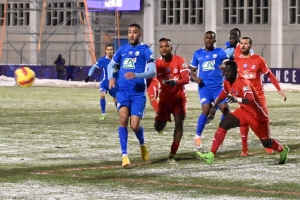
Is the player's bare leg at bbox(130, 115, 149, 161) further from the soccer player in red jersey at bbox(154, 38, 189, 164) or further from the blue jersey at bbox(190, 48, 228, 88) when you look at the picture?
the blue jersey at bbox(190, 48, 228, 88)

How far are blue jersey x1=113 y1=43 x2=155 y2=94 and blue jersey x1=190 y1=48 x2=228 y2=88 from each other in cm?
305

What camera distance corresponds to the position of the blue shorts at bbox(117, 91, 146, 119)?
13.2m

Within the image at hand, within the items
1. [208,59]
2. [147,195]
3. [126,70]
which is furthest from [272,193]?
[208,59]

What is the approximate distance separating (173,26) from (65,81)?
510 inches

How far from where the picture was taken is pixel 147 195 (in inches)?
404

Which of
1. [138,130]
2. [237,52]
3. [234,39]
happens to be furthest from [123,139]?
[234,39]

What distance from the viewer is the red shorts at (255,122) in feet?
42.6

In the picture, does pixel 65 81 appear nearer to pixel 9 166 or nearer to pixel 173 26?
pixel 173 26

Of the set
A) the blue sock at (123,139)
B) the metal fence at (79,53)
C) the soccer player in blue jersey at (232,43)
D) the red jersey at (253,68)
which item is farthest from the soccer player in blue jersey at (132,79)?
the metal fence at (79,53)

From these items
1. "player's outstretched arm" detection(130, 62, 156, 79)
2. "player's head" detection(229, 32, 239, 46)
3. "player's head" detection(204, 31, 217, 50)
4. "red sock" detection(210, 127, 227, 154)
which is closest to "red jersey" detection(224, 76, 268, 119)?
"red sock" detection(210, 127, 227, 154)

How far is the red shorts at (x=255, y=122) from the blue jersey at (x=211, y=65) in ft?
10.6

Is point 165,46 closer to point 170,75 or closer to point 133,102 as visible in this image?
point 170,75

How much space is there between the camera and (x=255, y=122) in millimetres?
13031

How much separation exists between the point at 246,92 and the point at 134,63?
1.86 metres
